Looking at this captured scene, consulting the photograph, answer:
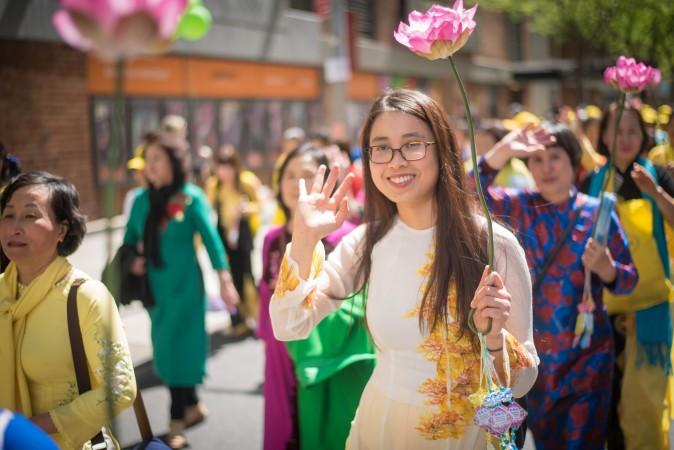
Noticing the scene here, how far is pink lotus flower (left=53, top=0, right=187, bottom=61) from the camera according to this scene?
41.7 inches

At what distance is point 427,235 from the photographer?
2.33 m

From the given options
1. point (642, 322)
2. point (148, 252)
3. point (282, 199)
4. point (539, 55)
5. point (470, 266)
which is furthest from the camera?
point (539, 55)

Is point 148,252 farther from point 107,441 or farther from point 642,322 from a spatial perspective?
point 642,322

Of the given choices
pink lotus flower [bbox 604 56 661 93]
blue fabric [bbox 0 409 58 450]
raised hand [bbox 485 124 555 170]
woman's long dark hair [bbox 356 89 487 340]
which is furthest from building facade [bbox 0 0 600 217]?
blue fabric [bbox 0 409 58 450]

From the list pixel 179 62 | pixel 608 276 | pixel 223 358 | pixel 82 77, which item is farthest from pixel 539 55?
pixel 608 276

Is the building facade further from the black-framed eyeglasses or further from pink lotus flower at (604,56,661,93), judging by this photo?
the black-framed eyeglasses

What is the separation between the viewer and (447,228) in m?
2.27

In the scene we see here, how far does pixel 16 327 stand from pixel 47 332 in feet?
0.39

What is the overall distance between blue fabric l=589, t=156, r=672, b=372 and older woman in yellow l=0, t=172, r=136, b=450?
2.60m

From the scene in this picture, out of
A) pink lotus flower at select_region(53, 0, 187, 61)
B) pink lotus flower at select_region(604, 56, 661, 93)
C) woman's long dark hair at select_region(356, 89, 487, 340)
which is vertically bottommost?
woman's long dark hair at select_region(356, 89, 487, 340)

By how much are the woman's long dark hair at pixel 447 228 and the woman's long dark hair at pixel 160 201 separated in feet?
8.86

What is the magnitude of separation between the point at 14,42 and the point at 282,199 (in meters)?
7.74

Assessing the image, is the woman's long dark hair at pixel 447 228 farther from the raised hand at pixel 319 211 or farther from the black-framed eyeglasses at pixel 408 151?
the raised hand at pixel 319 211

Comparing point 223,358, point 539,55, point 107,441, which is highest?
point 539,55
